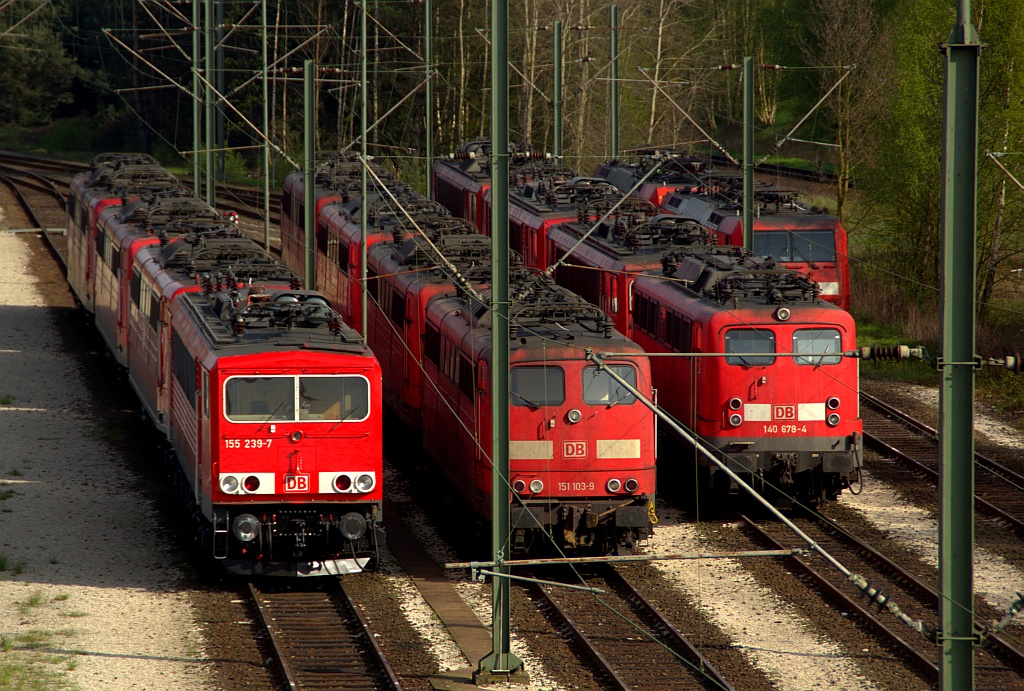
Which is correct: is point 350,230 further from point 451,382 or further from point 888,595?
point 888,595

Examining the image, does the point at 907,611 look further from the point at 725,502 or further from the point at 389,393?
the point at 389,393

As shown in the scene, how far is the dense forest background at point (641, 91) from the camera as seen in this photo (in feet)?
109

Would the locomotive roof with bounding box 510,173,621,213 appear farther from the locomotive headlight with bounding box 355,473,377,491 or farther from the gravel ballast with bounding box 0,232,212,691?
the locomotive headlight with bounding box 355,473,377,491

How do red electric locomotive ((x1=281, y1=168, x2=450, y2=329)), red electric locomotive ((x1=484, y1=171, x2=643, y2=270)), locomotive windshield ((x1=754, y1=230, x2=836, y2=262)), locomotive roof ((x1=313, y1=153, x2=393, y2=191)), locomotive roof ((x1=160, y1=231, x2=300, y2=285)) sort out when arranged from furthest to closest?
locomotive roof ((x1=313, y1=153, x2=393, y2=191)), red electric locomotive ((x1=484, y1=171, x2=643, y2=270)), locomotive windshield ((x1=754, y1=230, x2=836, y2=262)), red electric locomotive ((x1=281, y1=168, x2=450, y2=329)), locomotive roof ((x1=160, y1=231, x2=300, y2=285))

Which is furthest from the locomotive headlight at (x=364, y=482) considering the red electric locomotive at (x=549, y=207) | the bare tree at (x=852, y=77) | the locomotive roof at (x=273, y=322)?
the bare tree at (x=852, y=77)

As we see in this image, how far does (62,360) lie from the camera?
3130 cm

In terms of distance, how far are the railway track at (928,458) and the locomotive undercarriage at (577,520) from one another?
4.65 meters

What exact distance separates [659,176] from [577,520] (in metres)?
19.5

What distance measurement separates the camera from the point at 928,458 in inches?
973

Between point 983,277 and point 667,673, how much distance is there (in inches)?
817

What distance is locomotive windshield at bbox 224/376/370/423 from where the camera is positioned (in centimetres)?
1725

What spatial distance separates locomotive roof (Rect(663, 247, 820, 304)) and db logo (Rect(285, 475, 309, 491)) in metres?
6.71

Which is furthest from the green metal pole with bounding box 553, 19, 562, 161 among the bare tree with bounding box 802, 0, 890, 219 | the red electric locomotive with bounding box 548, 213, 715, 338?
the red electric locomotive with bounding box 548, 213, 715, 338

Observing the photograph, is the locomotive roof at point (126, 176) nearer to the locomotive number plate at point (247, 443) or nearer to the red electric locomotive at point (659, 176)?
the red electric locomotive at point (659, 176)
